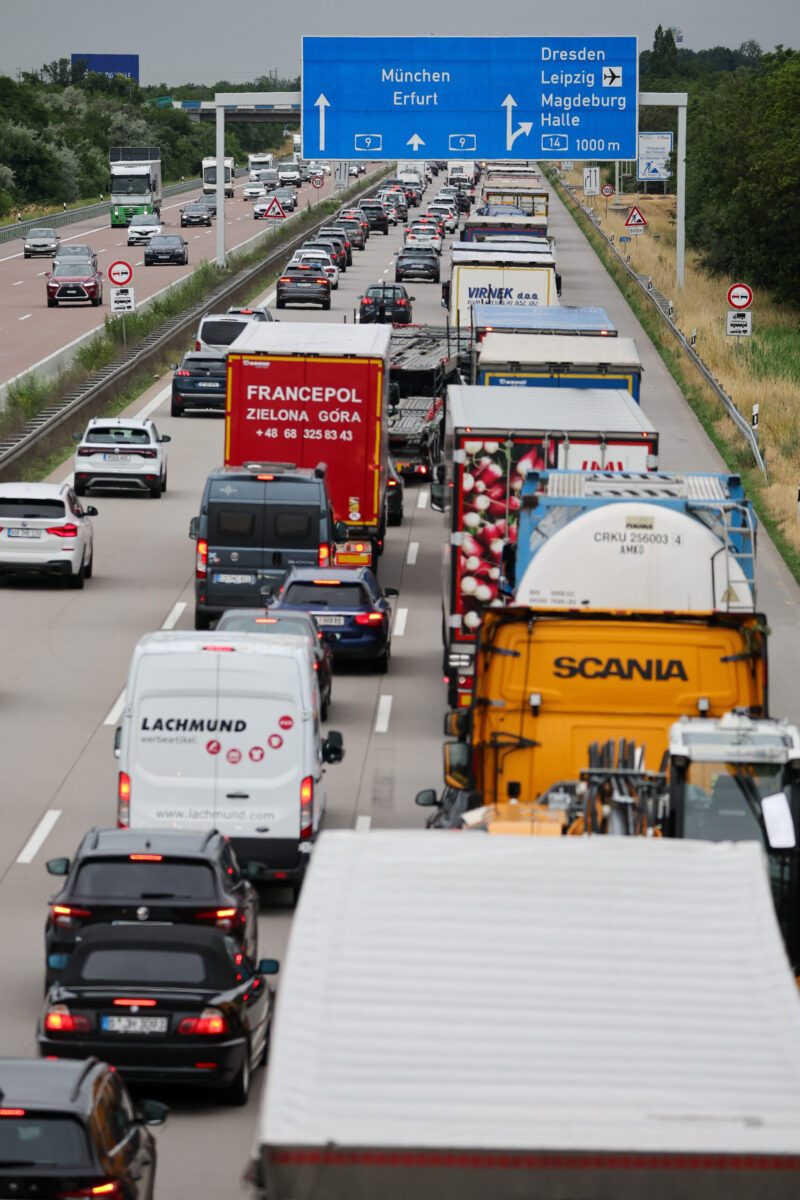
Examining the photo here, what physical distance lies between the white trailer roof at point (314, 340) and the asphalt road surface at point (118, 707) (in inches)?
139

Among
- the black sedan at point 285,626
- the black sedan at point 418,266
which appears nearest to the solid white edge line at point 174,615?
the black sedan at point 285,626

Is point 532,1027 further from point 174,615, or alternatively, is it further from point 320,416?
point 320,416

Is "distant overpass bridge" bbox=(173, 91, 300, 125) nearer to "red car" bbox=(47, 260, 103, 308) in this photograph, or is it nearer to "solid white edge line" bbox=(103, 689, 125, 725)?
"red car" bbox=(47, 260, 103, 308)

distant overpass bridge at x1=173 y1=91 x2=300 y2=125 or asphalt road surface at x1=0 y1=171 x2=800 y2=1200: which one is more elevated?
distant overpass bridge at x1=173 y1=91 x2=300 y2=125

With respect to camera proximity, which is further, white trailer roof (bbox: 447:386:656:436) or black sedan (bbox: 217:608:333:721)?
white trailer roof (bbox: 447:386:656:436)

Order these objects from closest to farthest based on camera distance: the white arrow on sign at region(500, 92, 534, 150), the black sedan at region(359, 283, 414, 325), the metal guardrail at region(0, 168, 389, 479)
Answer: the metal guardrail at region(0, 168, 389, 479), the white arrow on sign at region(500, 92, 534, 150), the black sedan at region(359, 283, 414, 325)

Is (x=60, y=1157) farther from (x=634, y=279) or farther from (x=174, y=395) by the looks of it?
(x=634, y=279)

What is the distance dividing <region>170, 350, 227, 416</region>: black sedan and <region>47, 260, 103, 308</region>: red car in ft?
74.0

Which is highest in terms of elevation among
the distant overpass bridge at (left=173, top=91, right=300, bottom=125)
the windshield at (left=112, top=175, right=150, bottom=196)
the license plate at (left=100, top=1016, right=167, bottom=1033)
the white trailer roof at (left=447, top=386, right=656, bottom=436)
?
the distant overpass bridge at (left=173, top=91, right=300, bottom=125)

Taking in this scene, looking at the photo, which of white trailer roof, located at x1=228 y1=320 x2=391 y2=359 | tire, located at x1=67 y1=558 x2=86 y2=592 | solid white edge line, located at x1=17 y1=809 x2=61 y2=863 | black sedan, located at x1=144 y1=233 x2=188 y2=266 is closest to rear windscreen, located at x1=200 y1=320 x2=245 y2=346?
white trailer roof, located at x1=228 y1=320 x2=391 y2=359

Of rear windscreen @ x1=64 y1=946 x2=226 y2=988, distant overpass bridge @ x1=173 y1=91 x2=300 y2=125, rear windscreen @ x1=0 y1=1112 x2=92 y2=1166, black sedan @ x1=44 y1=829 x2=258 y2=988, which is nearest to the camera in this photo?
rear windscreen @ x1=0 y1=1112 x2=92 y2=1166

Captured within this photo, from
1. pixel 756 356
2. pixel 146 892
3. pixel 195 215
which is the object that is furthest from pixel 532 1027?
pixel 195 215

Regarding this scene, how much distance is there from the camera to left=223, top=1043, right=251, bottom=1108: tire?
13523 mm

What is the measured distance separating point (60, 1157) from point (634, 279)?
67613 millimetres
